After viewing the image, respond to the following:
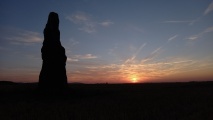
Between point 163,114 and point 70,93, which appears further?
point 70,93

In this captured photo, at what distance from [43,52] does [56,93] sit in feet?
21.6

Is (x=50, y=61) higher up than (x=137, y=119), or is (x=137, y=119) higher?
(x=50, y=61)

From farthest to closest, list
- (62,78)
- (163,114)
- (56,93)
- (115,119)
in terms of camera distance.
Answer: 1. (62,78)
2. (56,93)
3. (163,114)
4. (115,119)

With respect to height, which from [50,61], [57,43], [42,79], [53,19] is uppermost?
[53,19]

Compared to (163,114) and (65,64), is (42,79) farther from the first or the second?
(163,114)

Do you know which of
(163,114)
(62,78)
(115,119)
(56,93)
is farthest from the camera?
(62,78)

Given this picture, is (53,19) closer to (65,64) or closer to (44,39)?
(44,39)

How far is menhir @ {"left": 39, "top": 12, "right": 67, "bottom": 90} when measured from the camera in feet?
120

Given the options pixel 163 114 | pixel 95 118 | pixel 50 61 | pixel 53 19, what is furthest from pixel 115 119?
pixel 53 19

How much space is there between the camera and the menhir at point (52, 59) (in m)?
36.6

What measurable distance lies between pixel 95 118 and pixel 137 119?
2.46 m

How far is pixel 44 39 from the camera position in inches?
1531

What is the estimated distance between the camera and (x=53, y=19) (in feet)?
129

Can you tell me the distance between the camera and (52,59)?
3756 centimetres
